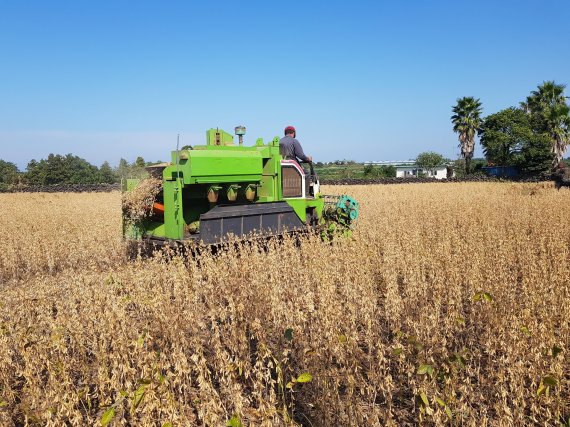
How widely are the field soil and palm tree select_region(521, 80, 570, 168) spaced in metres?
41.7

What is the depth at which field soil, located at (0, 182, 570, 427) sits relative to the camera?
259 cm

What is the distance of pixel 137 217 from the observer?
6.70 m

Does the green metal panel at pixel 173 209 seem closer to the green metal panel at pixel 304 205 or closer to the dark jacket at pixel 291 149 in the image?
the green metal panel at pixel 304 205

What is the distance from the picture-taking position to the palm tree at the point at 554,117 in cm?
4172

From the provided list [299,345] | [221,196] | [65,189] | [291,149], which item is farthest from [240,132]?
[65,189]

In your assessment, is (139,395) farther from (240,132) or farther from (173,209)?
(240,132)

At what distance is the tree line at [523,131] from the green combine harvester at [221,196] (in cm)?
3756

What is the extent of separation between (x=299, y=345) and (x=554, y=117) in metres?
47.9

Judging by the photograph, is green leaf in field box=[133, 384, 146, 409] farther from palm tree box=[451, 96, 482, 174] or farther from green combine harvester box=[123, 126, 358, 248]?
palm tree box=[451, 96, 482, 174]

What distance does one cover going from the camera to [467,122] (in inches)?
1944

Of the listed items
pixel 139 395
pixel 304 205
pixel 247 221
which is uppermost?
pixel 304 205

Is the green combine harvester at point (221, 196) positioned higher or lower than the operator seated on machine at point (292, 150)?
A: lower

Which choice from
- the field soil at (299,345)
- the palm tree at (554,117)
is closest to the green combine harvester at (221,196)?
the field soil at (299,345)

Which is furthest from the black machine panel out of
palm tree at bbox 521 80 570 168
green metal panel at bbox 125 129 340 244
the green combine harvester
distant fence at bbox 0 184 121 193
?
palm tree at bbox 521 80 570 168
